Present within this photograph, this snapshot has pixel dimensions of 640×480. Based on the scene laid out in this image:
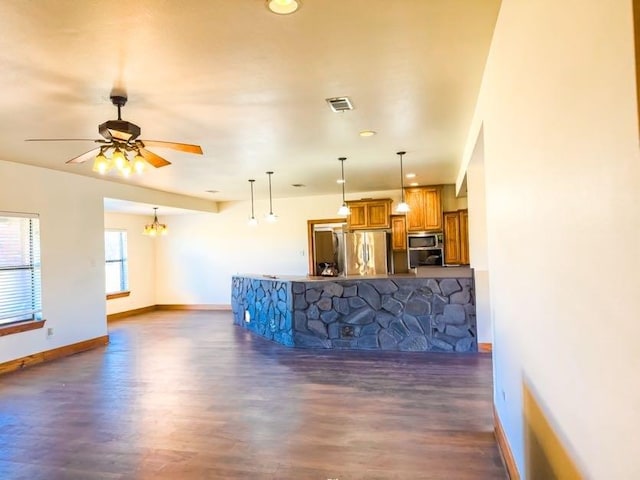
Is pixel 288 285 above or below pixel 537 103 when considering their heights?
below

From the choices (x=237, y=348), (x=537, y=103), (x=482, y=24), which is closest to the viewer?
(x=537, y=103)

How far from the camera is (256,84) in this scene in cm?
296

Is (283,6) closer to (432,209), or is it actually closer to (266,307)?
(266,307)

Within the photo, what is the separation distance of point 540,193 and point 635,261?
75cm

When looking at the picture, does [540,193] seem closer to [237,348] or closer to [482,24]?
[482,24]

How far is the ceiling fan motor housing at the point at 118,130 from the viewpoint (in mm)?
2936

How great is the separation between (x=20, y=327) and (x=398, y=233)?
6.13 m

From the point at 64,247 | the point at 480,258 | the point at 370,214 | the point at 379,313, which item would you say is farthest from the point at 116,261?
the point at 480,258

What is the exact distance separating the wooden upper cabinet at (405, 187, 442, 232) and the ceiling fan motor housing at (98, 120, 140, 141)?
575 centimetres

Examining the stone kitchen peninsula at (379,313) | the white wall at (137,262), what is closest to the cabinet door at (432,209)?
the stone kitchen peninsula at (379,313)

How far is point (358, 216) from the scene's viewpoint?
8336 millimetres

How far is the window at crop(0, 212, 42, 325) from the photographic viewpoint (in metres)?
5.19

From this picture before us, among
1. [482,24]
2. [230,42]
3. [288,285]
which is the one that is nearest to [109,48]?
[230,42]

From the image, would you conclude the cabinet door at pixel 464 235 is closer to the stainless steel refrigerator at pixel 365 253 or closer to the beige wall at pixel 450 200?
the beige wall at pixel 450 200
